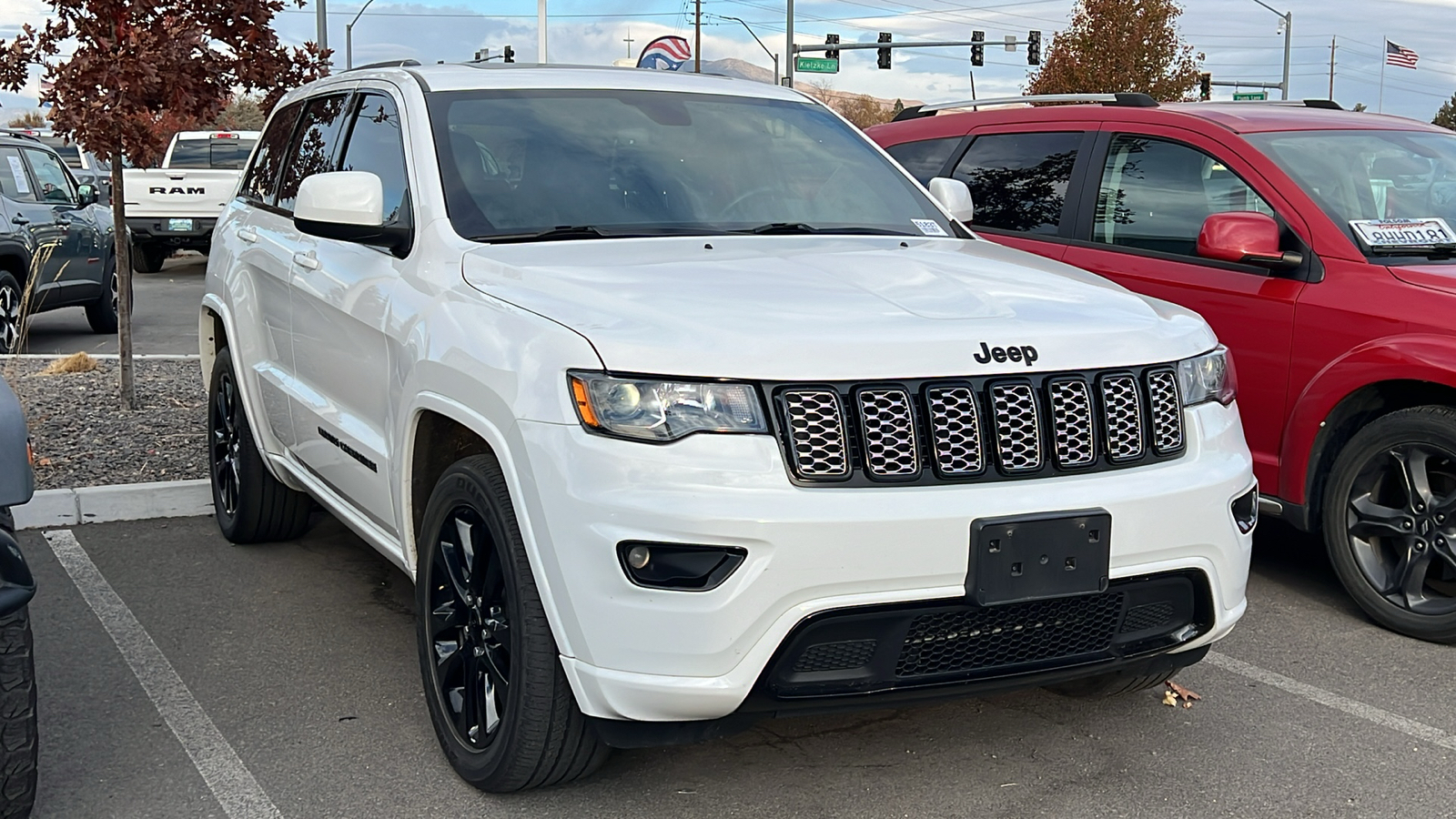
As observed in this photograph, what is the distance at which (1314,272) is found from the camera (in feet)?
16.5

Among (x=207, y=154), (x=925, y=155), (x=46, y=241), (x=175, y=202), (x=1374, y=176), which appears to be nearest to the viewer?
(x=1374, y=176)

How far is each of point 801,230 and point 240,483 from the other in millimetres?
2632

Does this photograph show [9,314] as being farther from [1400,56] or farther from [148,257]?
[1400,56]

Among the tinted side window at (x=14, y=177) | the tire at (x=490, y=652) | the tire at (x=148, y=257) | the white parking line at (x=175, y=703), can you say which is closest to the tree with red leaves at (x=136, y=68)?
the white parking line at (x=175, y=703)

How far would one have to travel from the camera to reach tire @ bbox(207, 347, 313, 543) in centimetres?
549

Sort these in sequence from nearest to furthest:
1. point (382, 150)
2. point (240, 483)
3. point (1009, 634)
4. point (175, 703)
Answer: point (1009, 634) → point (175, 703) → point (382, 150) → point (240, 483)

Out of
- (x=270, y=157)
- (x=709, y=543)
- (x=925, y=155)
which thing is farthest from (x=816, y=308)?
(x=925, y=155)

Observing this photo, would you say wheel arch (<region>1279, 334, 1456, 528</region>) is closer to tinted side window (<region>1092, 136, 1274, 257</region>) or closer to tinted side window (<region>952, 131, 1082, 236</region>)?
tinted side window (<region>1092, 136, 1274, 257</region>)

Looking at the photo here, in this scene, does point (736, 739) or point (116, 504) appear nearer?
point (736, 739)

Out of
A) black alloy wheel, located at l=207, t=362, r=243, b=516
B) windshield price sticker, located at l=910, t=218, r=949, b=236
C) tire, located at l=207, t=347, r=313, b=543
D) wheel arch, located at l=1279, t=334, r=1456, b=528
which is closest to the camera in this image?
windshield price sticker, located at l=910, t=218, r=949, b=236

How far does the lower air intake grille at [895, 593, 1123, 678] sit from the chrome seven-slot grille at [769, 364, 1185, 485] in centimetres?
29

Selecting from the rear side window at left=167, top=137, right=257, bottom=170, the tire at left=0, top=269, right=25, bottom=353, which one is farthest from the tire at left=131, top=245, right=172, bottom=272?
the tire at left=0, top=269, right=25, bottom=353

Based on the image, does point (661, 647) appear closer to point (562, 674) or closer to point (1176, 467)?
point (562, 674)

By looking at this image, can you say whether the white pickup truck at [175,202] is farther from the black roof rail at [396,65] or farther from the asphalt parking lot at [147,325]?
the black roof rail at [396,65]
